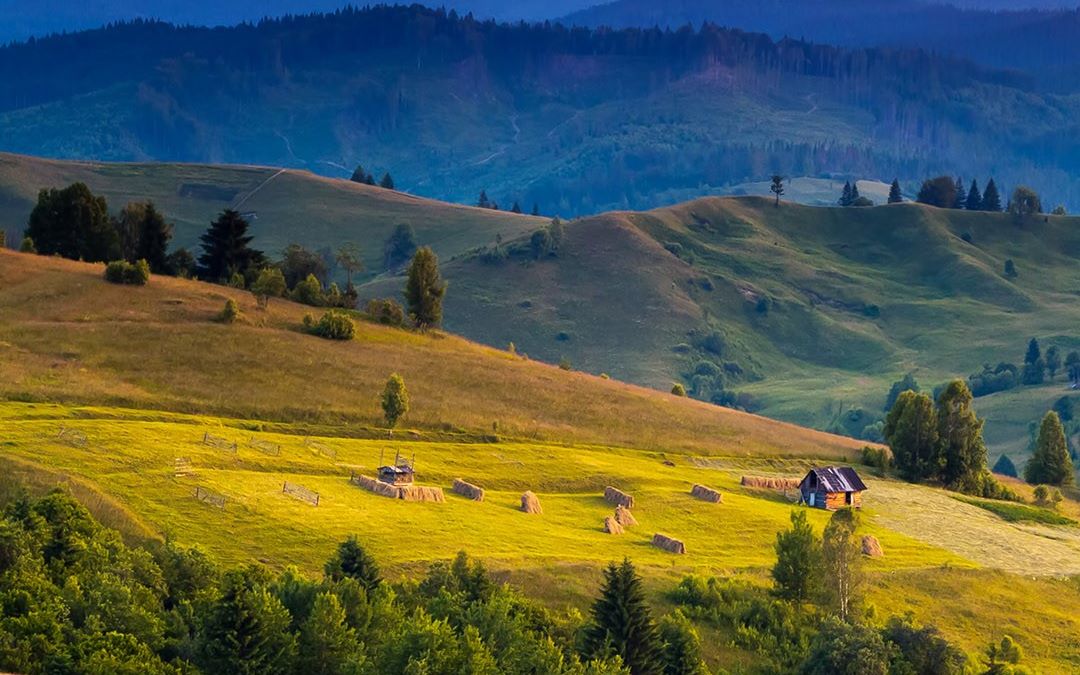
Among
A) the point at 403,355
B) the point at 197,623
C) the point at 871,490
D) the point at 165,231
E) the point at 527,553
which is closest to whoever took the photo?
the point at 197,623

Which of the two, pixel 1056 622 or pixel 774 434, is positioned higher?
pixel 774 434

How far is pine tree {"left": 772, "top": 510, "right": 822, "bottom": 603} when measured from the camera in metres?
80.1

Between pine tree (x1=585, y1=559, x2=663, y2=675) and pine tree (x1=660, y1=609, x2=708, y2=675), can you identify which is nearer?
pine tree (x1=585, y1=559, x2=663, y2=675)

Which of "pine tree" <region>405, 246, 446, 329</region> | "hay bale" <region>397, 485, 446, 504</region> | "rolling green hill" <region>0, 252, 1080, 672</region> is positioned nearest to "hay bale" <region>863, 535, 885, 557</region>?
"rolling green hill" <region>0, 252, 1080, 672</region>

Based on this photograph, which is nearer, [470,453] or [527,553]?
[527,553]

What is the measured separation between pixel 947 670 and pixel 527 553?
22458mm

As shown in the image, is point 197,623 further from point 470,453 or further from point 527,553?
point 470,453

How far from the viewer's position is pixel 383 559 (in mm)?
73562

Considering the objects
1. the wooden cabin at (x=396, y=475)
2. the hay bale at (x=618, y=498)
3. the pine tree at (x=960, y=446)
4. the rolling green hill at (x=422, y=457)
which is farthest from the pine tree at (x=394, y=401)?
the pine tree at (x=960, y=446)

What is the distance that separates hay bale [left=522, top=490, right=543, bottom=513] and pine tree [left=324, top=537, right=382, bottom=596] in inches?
826

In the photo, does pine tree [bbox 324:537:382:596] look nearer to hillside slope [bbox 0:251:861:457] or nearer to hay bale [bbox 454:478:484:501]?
hay bale [bbox 454:478:484:501]

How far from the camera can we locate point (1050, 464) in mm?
143750

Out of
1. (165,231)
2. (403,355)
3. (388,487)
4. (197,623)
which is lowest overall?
(197,623)

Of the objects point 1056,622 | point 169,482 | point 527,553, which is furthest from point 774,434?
point 169,482
